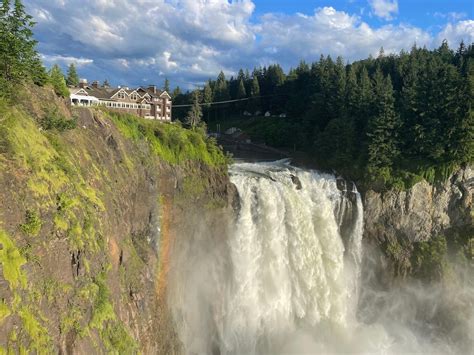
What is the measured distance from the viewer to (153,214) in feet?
94.1

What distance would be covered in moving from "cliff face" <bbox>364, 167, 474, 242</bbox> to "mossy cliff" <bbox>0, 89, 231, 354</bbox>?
61.9 feet

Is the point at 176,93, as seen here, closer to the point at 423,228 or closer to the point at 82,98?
the point at 82,98

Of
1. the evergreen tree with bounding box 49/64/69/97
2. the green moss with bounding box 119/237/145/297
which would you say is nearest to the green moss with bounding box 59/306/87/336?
the green moss with bounding box 119/237/145/297

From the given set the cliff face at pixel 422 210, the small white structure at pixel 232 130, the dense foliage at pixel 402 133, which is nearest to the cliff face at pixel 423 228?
the cliff face at pixel 422 210

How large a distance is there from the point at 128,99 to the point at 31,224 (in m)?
45.8

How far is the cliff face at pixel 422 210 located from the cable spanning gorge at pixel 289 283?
2429 mm

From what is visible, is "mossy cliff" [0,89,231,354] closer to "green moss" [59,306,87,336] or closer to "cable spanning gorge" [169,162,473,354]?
"green moss" [59,306,87,336]

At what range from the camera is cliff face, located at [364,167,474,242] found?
1703 inches

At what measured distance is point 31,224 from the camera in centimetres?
1593

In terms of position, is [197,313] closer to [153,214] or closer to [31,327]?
[153,214]

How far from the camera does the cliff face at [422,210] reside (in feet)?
142

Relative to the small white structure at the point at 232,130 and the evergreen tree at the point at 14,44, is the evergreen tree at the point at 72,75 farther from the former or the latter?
the evergreen tree at the point at 14,44

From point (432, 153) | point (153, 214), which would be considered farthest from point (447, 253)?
point (153, 214)

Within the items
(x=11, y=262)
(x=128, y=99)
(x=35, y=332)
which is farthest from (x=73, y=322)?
(x=128, y=99)
